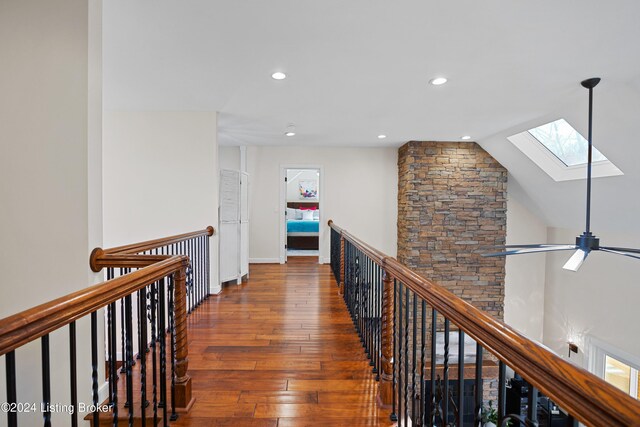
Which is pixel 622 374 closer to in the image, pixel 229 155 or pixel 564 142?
pixel 564 142

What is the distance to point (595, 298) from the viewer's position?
5.09 meters

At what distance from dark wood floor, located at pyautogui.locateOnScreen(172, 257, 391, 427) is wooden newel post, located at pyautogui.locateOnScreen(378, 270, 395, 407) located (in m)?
0.09

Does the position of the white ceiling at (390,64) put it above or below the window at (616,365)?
above

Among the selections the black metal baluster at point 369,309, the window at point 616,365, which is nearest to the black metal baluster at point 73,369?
the black metal baluster at point 369,309

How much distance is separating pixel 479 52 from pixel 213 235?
11.6 feet

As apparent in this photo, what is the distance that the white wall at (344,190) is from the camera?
6637mm

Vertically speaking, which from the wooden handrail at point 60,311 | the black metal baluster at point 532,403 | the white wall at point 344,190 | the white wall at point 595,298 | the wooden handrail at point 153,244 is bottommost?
the white wall at point 595,298

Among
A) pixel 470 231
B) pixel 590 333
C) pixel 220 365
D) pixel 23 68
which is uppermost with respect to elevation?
pixel 23 68

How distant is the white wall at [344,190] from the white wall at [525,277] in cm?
221

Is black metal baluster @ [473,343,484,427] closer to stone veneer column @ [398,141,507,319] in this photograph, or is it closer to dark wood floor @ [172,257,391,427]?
dark wood floor @ [172,257,391,427]

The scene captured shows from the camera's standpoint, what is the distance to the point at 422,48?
2.42m

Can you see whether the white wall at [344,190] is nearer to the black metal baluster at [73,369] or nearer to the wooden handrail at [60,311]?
the wooden handrail at [60,311]

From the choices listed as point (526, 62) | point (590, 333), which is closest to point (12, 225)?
point (526, 62)

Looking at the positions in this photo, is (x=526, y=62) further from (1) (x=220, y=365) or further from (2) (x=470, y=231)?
(2) (x=470, y=231)
